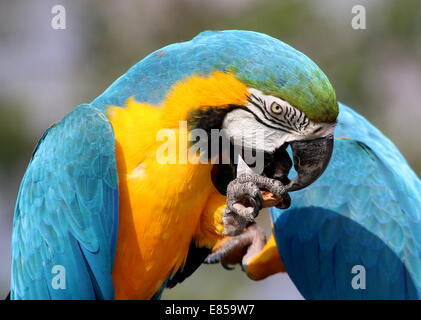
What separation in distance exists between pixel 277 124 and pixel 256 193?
212 mm

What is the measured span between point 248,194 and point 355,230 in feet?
2.39

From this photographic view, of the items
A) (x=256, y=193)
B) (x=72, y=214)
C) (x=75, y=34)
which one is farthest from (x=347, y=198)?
(x=75, y=34)

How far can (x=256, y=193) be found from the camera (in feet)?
6.73

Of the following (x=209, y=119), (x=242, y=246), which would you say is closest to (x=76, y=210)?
(x=209, y=119)

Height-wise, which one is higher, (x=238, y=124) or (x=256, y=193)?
(x=238, y=124)

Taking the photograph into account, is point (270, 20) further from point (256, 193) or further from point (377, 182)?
point (256, 193)

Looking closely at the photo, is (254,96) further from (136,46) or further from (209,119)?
(136,46)

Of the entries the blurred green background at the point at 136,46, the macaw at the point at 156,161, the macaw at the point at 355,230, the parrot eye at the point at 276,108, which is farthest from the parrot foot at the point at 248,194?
the blurred green background at the point at 136,46

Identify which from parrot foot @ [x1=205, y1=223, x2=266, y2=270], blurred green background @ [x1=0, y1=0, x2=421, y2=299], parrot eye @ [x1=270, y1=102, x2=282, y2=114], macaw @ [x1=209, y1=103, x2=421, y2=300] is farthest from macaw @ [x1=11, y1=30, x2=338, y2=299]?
blurred green background @ [x1=0, y1=0, x2=421, y2=299]

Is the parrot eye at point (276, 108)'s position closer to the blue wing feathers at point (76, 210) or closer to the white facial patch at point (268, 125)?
the white facial patch at point (268, 125)

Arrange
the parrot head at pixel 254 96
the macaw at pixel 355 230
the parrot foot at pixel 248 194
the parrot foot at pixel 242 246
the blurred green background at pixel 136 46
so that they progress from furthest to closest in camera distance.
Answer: the blurred green background at pixel 136 46 < the parrot foot at pixel 242 246 < the macaw at pixel 355 230 < the parrot foot at pixel 248 194 < the parrot head at pixel 254 96

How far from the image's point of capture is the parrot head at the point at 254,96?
77.3 inches

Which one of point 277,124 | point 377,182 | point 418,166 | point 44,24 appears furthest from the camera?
point 44,24

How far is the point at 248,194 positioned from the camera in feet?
6.79
